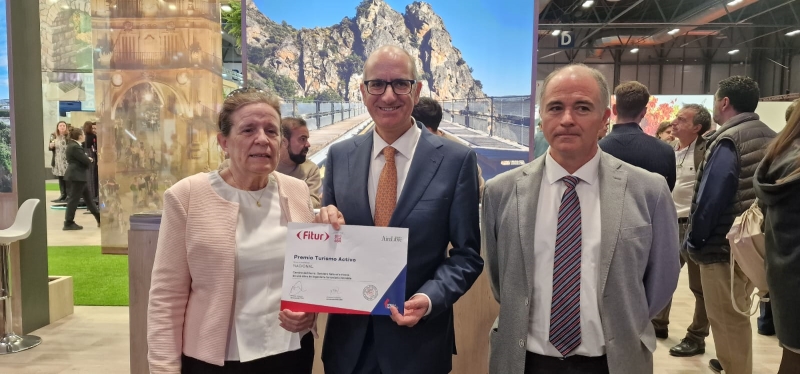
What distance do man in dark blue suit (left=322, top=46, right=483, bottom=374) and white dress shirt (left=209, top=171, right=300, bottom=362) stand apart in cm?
17

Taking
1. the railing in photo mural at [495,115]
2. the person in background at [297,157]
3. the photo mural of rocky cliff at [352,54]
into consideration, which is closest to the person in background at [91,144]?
the photo mural of rocky cliff at [352,54]

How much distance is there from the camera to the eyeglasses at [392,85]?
1566 millimetres

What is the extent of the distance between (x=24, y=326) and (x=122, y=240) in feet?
8.22

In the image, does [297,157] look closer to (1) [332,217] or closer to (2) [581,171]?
(1) [332,217]

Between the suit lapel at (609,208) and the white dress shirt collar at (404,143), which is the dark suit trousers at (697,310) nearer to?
the suit lapel at (609,208)

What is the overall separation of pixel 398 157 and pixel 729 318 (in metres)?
3.00

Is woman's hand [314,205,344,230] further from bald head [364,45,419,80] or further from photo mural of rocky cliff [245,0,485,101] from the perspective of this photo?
photo mural of rocky cliff [245,0,485,101]

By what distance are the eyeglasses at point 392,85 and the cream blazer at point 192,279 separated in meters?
0.54

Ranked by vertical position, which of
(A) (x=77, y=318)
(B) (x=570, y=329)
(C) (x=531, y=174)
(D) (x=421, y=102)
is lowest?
(A) (x=77, y=318)

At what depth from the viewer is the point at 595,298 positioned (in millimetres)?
1507

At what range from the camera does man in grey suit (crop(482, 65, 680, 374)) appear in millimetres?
1492

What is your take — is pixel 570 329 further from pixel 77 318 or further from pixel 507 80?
pixel 77 318

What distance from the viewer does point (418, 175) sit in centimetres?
158

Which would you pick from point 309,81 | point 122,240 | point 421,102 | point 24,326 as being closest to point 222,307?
point 421,102
